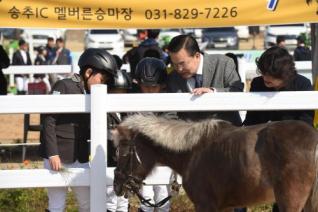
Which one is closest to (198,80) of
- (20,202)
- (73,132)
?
(73,132)

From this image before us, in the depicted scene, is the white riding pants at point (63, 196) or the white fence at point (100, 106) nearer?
the white fence at point (100, 106)

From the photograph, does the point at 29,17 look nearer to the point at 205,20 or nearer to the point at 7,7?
the point at 7,7

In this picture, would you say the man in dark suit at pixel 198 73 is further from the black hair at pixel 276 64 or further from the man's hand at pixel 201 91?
the black hair at pixel 276 64

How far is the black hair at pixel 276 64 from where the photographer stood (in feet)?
19.9

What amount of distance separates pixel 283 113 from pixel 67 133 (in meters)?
1.87

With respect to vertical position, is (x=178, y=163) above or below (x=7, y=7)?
below

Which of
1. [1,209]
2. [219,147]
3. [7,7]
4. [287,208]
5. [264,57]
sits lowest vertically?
[1,209]

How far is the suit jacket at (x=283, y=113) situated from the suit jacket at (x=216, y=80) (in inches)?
5.5

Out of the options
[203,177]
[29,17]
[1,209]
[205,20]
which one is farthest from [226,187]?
[1,209]

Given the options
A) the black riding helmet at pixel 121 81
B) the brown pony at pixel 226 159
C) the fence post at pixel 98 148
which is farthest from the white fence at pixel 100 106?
the black riding helmet at pixel 121 81

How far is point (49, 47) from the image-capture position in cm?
2872

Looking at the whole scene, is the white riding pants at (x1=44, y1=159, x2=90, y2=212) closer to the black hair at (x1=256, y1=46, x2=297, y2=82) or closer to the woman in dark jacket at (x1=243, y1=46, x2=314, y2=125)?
the woman in dark jacket at (x1=243, y1=46, x2=314, y2=125)

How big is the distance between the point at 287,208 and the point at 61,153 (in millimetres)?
2112

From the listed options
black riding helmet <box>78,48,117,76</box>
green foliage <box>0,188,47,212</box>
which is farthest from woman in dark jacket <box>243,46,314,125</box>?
green foliage <box>0,188,47,212</box>
